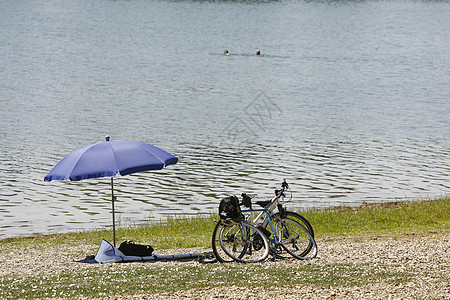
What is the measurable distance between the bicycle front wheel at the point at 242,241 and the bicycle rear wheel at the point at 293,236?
0.46 meters

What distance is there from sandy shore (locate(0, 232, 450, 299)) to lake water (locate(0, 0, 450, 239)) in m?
5.89

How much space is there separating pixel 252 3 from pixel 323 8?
59.2 feet

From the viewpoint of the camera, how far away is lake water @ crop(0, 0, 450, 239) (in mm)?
25516

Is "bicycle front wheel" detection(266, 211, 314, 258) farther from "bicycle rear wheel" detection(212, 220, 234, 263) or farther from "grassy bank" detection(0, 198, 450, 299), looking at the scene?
"bicycle rear wheel" detection(212, 220, 234, 263)

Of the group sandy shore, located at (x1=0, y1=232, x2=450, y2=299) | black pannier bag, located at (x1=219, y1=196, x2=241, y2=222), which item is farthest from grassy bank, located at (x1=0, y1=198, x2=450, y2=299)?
black pannier bag, located at (x1=219, y1=196, x2=241, y2=222)

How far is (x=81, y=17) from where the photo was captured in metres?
124

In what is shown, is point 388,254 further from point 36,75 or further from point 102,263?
point 36,75

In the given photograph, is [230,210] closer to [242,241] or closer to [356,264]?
[242,241]

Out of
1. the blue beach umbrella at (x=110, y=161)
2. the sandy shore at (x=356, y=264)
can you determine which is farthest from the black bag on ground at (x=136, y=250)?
the blue beach umbrella at (x=110, y=161)

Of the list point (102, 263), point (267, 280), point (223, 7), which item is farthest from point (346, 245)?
point (223, 7)

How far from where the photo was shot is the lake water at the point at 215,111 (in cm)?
2552

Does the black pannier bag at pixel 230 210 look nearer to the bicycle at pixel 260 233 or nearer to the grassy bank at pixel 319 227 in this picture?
the bicycle at pixel 260 233

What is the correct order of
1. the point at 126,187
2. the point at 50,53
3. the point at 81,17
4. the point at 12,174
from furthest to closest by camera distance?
the point at 81,17 → the point at 50,53 → the point at 12,174 → the point at 126,187

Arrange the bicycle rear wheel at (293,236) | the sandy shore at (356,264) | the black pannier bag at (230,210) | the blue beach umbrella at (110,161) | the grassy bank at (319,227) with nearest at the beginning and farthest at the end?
the sandy shore at (356,264)
the black pannier bag at (230,210)
the bicycle rear wheel at (293,236)
the blue beach umbrella at (110,161)
the grassy bank at (319,227)
